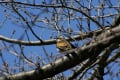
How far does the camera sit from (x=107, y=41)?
2.55m

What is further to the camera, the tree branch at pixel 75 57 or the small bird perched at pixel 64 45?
the small bird perched at pixel 64 45

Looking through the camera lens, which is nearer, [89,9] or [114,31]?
[114,31]

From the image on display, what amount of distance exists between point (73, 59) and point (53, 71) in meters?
0.20

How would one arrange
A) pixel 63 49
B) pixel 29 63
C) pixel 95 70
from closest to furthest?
pixel 63 49 → pixel 29 63 → pixel 95 70

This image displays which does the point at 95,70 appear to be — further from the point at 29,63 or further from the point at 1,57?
the point at 1,57

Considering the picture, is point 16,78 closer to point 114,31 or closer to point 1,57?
point 1,57

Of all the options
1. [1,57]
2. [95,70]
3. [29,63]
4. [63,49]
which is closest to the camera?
[63,49]

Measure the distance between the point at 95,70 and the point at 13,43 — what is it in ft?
3.52

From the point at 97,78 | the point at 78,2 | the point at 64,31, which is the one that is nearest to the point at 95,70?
A: the point at 97,78

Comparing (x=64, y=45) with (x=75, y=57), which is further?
(x=64, y=45)

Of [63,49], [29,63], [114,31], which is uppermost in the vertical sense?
[114,31]

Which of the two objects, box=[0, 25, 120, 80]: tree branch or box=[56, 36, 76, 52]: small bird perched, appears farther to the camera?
box=[56, 36, 76, 52]: small bird perched

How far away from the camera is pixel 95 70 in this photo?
3.77 meters

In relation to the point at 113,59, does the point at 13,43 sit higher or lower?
higher
